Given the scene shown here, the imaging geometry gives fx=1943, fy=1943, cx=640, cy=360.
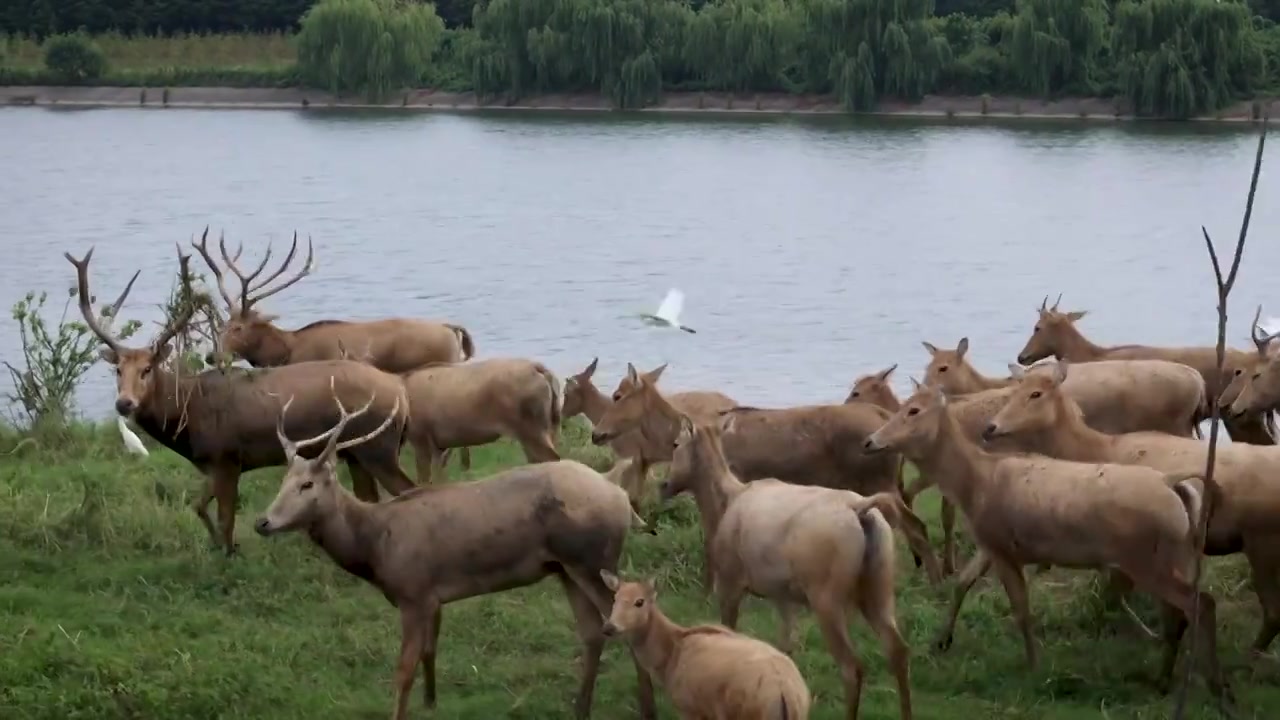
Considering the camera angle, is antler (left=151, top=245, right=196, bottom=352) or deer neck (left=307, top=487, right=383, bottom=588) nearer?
deer neck (left=307, top=487, right=383, bottom=588)

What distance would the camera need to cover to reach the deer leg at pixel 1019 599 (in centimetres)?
841

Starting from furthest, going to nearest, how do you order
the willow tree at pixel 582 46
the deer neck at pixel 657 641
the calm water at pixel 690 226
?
the willow tree at pixel 582 46 < the calm water at pixel 690 226 < the deer neck at pixel 657 641

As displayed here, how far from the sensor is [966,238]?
3241 cm

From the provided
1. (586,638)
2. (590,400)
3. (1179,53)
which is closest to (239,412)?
(590,400)

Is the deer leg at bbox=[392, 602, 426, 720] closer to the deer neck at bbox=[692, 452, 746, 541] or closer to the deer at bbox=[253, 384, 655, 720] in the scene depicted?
the deer at bbox=[253, 384, 655, 720]

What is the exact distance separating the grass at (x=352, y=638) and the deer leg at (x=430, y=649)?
74mm

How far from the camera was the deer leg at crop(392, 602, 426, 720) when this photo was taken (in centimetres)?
775

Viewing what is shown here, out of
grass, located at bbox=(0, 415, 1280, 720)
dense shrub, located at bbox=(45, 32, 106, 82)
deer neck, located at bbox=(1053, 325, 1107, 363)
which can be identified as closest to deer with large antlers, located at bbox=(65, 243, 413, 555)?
grass, located at bbox=(0, 415, 1280, 720)

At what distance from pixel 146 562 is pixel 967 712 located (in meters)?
Answer: 4.26

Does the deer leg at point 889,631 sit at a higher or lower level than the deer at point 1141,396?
lower

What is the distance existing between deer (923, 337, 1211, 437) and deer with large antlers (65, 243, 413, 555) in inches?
118

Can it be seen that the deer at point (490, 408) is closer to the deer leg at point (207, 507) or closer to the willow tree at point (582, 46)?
the deer leg at point (207, 507)

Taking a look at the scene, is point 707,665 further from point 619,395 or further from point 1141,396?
point 1141,396

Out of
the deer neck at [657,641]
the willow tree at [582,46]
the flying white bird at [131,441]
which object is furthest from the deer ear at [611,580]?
the willow tree at [582,46]
